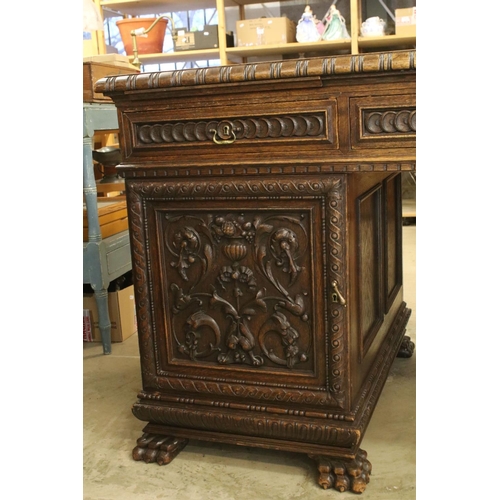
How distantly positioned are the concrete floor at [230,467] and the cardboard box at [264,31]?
3.18 meters

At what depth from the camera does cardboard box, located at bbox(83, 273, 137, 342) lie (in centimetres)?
262

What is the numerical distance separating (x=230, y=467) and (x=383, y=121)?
0.94 m

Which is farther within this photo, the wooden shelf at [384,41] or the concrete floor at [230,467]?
the wooden shelf at [384,41]

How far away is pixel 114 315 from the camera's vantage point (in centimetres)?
264

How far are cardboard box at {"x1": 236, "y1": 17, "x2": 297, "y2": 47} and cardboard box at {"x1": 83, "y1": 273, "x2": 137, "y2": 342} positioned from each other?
256 centimetres

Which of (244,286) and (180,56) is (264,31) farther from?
(244,286)

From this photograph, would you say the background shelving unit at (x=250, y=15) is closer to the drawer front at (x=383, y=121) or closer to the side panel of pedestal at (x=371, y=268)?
the side panel of pedestal at (x=371, y=268)

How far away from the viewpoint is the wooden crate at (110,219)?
8.77ft

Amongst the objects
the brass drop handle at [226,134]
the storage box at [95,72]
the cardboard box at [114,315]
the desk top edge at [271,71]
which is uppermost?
the storage box at [95,72]

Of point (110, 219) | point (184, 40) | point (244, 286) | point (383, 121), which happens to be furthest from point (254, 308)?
point (184, 40)

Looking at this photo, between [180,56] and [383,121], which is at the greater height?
[180,56]

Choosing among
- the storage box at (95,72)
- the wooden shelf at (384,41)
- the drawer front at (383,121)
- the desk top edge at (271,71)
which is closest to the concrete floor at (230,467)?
the drawer front at (383,121)

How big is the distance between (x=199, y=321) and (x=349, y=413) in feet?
1.40
